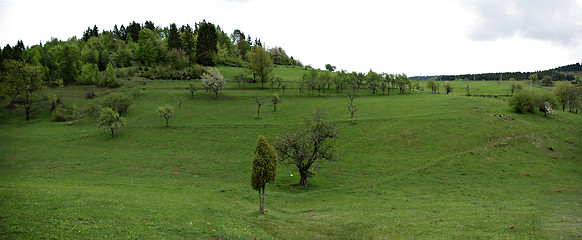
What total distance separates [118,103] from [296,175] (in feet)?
210

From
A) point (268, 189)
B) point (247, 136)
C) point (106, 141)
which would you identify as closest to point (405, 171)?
point (268, 189)

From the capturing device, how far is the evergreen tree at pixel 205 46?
152m

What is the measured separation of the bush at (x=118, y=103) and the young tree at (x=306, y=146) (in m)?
63.2

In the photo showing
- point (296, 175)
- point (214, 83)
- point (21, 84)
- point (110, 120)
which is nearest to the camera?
point (296, 175)

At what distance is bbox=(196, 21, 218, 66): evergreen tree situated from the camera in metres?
152

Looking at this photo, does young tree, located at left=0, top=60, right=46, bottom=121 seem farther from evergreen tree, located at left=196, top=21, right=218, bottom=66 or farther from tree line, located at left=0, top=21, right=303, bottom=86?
evergreen tree, located at left=196, top=21, right=218, bottom=66

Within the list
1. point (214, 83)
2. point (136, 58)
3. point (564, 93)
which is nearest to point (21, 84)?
point (214, 83)

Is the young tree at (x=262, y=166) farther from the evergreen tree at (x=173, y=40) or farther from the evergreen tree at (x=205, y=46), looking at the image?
the evergreen tree at (x=173, y=40)

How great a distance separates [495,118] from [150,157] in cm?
8172

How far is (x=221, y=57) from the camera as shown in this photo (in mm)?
165375

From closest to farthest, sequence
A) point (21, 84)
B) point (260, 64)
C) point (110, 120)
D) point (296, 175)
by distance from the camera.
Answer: point (296, 175) < point (110, 120) < point (21, 84) < point (260, 64)

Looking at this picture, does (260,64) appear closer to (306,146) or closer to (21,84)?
(21,84)

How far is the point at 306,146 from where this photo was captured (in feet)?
144

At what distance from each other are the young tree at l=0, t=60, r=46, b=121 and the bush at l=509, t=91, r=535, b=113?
462 feet
